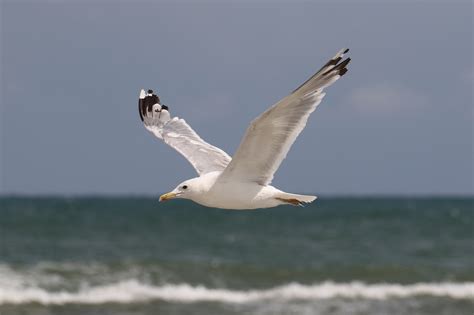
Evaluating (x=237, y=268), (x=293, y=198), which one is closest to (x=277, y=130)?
(x=293, y=198)

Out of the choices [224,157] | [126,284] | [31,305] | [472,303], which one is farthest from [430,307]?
[224,157]

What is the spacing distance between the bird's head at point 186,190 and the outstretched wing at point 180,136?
557 mm

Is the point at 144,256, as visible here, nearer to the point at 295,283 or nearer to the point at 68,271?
the point at 68,271

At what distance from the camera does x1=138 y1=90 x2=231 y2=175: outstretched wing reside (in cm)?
756

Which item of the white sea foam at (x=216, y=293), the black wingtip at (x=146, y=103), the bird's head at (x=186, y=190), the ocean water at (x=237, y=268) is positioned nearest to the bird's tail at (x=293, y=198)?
the bird's head at (x=186, y=190)

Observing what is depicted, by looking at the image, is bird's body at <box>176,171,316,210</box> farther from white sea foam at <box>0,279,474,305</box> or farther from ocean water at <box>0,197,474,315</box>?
white sea foam at <box>0,279,474,305</box>

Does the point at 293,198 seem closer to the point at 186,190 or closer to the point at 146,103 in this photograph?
the point at 186,190

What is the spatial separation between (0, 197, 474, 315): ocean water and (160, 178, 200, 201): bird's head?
780 cm

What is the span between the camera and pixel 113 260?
19688 millimetres

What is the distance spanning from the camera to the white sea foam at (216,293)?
15180mm

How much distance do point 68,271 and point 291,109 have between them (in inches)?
500

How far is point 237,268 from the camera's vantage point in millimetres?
18922


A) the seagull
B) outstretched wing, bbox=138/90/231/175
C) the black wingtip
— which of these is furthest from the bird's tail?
the black wingtip

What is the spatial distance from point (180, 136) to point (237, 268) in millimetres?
10928
